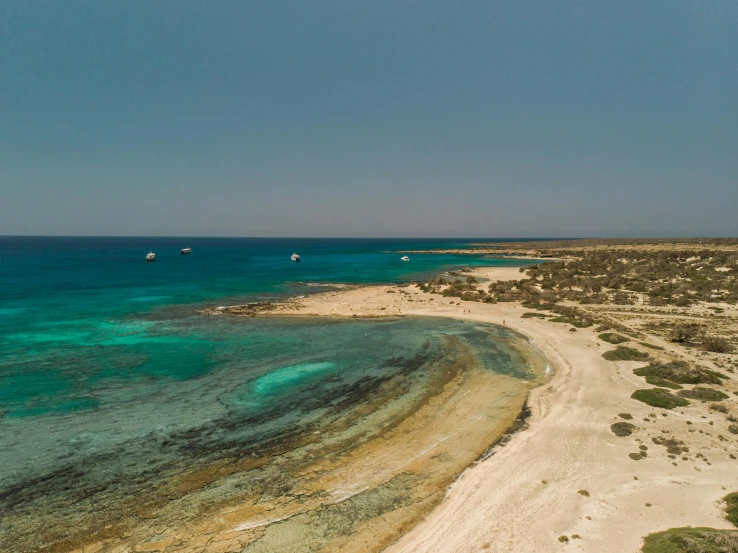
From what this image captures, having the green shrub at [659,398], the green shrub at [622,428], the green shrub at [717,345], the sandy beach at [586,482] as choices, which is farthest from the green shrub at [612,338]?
the green shrub at [622,428]

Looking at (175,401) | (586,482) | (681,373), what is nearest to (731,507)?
(586,482)

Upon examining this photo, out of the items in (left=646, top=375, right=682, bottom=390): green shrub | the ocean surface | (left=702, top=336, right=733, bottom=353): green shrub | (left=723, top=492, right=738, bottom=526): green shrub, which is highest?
(left=702, top=336, right=733, bottom=353): green shrub

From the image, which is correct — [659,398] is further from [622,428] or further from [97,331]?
[97,331]

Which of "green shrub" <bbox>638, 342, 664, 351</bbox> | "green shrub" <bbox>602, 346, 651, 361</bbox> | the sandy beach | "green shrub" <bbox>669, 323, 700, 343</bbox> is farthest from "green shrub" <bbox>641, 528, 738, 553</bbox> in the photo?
"green shrub" <bbox>669, 323, 700, 343</bbox>

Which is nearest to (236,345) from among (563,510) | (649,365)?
(563,510)

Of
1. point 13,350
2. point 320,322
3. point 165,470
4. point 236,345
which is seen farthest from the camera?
point 320,322

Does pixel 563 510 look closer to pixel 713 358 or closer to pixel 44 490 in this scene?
pixel 44 490

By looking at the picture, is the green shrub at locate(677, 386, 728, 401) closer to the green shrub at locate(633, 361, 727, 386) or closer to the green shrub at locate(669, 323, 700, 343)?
the green shrub at locate(633, 361, 727, 386)
